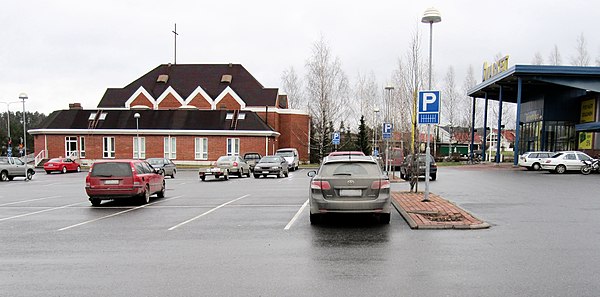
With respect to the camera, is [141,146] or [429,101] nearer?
[429,101]

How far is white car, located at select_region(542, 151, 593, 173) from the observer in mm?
30000

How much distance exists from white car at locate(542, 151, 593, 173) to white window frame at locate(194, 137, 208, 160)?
3112 centimetres

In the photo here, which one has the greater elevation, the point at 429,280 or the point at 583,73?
the point at 583,73

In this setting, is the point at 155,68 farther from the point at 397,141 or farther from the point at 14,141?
the point at 14,141

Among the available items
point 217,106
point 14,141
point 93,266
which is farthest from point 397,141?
point 14,141

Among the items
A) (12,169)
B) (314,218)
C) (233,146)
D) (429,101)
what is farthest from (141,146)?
(314,218)

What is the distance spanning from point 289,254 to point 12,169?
2958cm

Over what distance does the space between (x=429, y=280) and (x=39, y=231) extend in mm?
8555

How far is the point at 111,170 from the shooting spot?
47.4ft

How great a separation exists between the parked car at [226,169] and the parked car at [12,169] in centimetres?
1265

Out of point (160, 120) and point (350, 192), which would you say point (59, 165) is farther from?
point (350, 192)

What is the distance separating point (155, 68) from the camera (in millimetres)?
63438

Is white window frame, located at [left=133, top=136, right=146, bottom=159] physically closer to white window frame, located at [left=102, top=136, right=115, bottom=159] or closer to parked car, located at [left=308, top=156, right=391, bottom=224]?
white window frame, located at [left=102, top=136, right=115, bottom=159]

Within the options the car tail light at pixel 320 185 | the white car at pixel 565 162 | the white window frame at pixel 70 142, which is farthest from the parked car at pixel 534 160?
the white window frame at pixel 70 142
